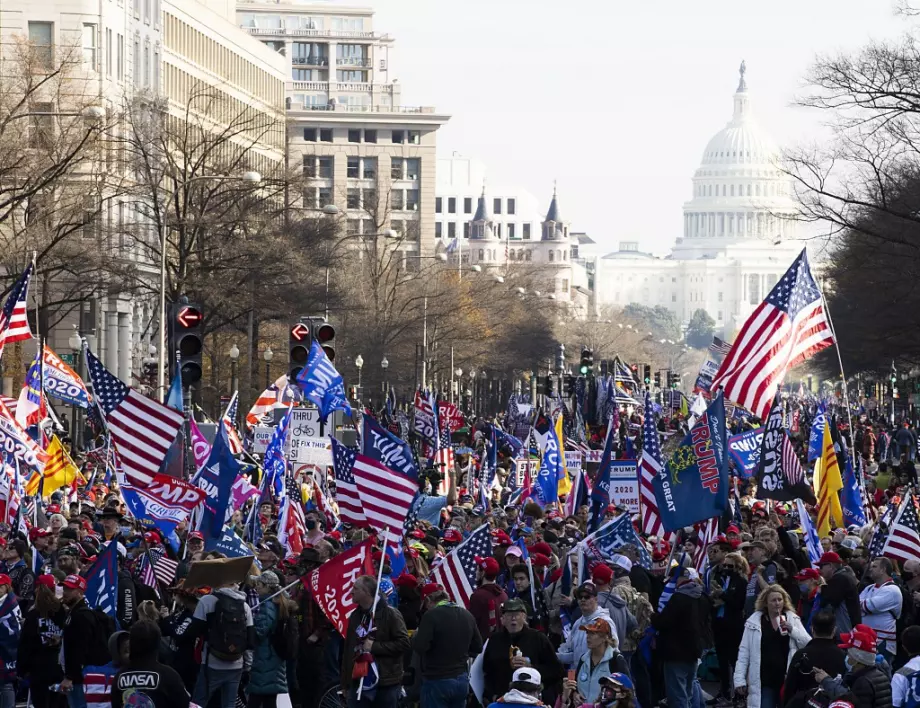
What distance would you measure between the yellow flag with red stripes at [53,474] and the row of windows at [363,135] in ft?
417

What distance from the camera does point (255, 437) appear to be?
33.1 m

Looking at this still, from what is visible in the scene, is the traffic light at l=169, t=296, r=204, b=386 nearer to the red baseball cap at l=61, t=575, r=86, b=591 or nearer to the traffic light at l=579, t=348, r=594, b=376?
the red baseball cap at l=61, t=575, r=86, b=591

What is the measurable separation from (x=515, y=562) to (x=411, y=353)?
218ft

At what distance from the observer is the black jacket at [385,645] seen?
15.5 meters

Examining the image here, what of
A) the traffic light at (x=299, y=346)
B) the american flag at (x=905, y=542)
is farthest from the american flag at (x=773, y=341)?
the traffic light at (x=299, y=346)

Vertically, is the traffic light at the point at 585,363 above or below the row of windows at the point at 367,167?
below

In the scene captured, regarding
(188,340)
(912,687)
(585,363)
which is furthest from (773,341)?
(585,363)

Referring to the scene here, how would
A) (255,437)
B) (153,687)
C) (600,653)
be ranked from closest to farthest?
(153,687), (600,653), (255,437)

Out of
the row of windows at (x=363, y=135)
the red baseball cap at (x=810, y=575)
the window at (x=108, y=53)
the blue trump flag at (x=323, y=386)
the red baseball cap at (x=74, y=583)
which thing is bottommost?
the red baseball cap at (x=810, y=575)

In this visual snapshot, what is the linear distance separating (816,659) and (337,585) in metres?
3.32

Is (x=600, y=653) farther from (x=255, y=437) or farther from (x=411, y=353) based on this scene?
(x=411, y=353)

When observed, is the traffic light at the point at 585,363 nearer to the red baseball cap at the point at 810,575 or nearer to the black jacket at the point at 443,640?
the red baseball cap at the point at 810,575

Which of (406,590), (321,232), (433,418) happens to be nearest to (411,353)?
(321,232)

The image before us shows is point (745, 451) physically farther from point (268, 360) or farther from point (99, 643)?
point (268, 360)
